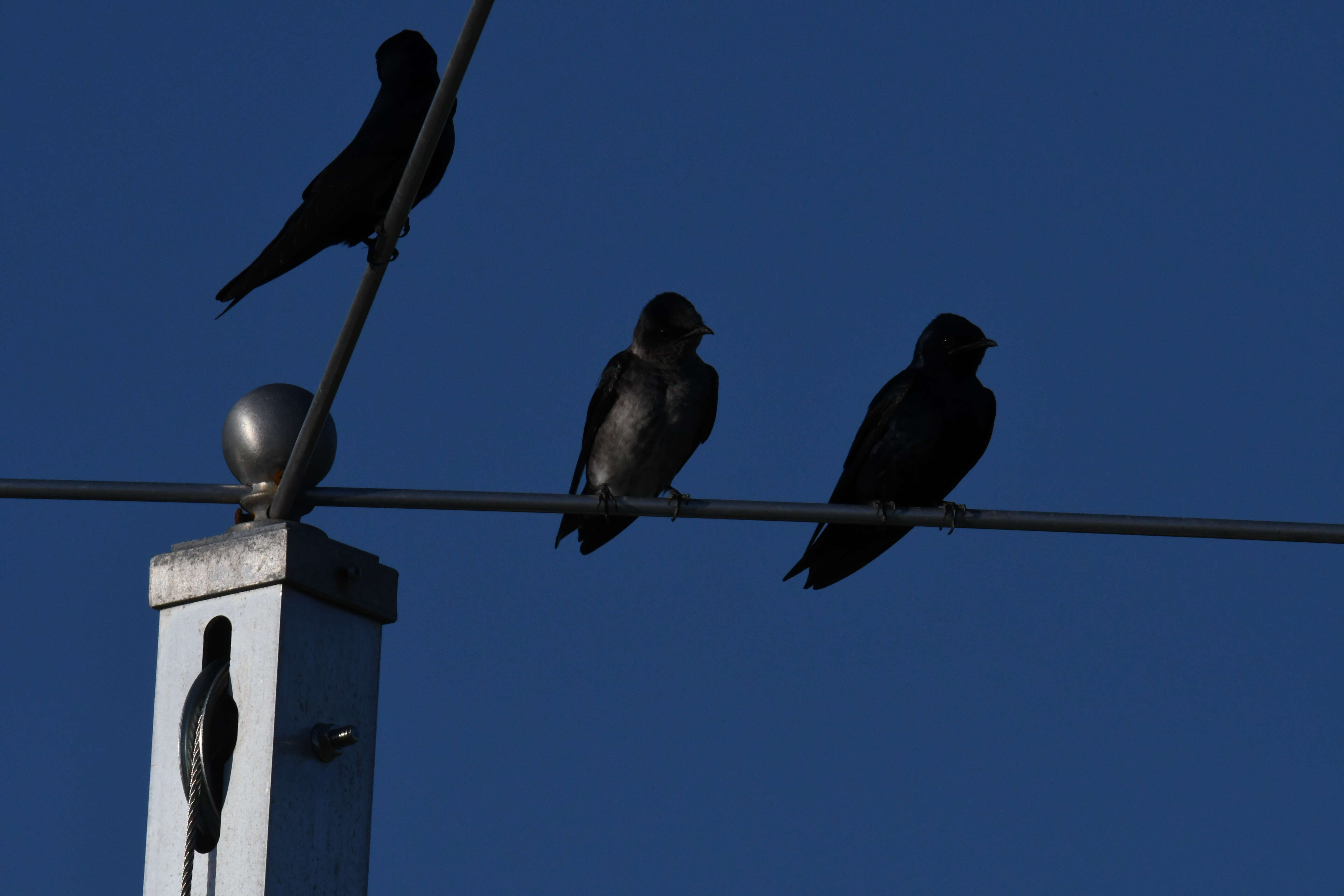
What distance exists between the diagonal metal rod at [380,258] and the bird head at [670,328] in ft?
12.8

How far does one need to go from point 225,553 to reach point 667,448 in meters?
4.29

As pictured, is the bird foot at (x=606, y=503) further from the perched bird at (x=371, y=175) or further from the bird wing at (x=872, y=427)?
the bird wing at (x=872, y=427)

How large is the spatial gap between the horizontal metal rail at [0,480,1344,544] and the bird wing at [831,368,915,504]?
2803 mm

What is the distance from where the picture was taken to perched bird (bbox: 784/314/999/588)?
6.80 m

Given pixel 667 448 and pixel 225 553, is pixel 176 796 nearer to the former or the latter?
pixel 225 553

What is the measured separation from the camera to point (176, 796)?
297 cm

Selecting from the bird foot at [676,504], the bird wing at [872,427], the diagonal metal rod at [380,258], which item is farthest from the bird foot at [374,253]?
the bird wing at [872,427]

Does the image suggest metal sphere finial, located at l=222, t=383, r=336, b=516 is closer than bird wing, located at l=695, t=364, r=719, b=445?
Yes

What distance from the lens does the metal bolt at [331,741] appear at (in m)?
2.89

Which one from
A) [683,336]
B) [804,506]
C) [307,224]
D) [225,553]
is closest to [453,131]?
[307,224]

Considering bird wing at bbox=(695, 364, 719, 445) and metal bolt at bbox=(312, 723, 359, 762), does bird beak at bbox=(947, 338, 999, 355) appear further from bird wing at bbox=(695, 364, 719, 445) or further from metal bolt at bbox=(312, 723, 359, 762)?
metal bolt at bbox=(312, 723, 359, 762)

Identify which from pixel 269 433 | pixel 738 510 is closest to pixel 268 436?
pixel 269 433

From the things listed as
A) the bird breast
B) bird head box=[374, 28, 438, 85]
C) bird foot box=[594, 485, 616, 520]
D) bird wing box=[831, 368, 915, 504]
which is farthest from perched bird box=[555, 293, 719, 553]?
bird foot box=[594, 485, 616, 520]

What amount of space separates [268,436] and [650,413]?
12.6 feet
